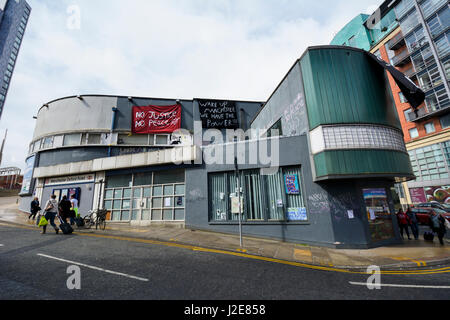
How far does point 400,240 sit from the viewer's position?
10.0 meters

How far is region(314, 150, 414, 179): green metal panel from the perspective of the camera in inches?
352

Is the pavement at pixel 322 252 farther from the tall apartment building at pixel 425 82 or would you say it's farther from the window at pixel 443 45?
the window at pixel 443 45

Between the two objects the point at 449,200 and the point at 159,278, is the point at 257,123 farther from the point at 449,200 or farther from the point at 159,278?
the point at 449,200

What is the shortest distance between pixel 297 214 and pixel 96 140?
63.9 ft

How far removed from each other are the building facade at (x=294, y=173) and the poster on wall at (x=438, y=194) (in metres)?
22.3

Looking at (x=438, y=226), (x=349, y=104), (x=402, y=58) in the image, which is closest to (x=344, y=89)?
(x=349, y=104)

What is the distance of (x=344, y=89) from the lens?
9.91 m

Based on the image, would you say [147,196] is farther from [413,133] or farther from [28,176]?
[413,133]

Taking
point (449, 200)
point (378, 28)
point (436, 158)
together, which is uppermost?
point (378, 28)

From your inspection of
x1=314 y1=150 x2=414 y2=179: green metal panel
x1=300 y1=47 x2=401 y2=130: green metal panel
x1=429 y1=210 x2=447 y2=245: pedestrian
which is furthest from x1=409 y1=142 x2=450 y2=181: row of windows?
x1=314 y1=150 x2=414 y2=179: green metal panel

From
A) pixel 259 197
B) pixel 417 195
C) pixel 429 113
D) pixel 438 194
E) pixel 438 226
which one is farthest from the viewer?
pixel 417 195

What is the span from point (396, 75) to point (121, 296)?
48.1 feet

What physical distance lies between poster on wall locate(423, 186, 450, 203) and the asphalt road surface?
2718 cm

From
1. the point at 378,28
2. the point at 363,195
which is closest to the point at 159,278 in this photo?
the point at 363,195
